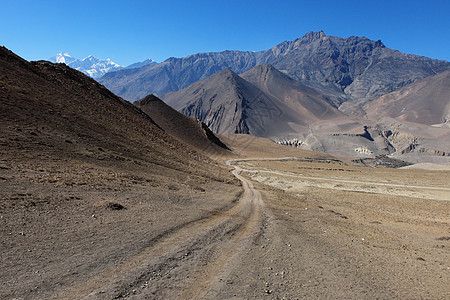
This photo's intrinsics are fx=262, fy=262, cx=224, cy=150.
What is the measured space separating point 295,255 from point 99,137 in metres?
19.4

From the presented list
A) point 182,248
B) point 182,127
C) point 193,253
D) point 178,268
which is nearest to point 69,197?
point 182,248

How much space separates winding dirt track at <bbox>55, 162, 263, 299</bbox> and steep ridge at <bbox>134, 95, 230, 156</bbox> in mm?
59847

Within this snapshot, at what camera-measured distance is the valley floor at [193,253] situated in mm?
5703

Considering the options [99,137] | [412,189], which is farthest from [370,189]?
[99,137]

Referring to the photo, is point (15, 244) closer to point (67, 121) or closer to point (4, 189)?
point (4, 189)

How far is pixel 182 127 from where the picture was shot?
246 feet

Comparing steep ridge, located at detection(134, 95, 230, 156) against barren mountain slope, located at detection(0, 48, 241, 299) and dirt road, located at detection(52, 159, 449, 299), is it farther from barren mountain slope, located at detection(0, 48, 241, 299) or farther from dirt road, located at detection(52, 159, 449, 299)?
dirt road, located at detection(52, 159, 449, 299)

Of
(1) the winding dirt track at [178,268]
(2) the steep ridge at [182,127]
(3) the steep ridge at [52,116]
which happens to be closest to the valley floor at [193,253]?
(1) the winding dirt track at [178,268]

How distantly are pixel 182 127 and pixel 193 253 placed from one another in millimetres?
69181

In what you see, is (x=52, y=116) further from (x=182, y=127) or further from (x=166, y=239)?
(x=182, y=127)

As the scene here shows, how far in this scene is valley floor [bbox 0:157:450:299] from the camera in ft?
18.7

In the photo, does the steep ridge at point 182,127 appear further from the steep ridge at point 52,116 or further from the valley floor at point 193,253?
the valley floor at point 193,253

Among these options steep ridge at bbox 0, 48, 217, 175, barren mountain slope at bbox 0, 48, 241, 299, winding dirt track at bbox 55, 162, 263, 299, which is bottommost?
winding dirt track at bbox 55, 162, 263, 299

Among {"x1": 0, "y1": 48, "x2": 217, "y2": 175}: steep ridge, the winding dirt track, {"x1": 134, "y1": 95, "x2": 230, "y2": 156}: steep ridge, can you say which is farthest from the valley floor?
{"x1": 134, "y1": 95, "x2": 230, "y2": 156}: steep ridge
